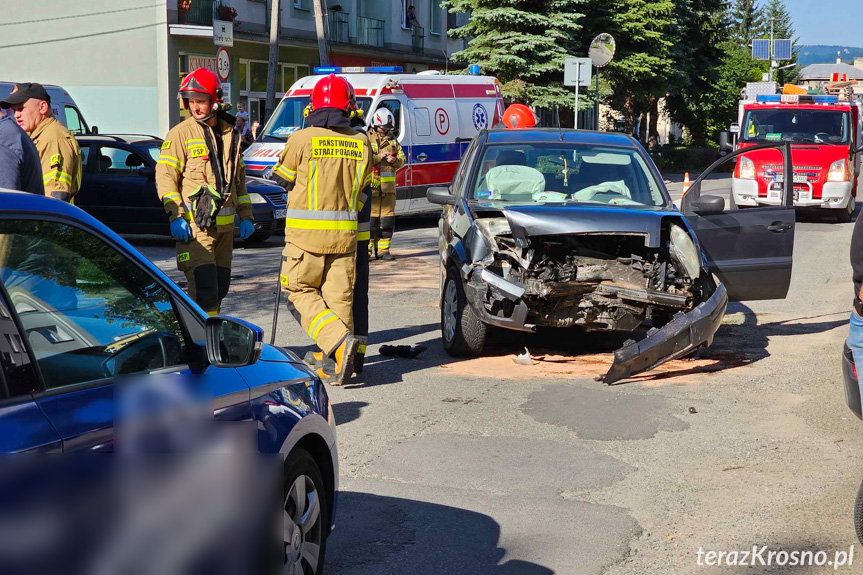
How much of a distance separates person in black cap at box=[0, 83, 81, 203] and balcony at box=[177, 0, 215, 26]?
23348 mm

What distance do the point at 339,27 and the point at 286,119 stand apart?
21598 mm

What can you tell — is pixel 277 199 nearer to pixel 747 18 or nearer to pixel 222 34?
pixel 222 34

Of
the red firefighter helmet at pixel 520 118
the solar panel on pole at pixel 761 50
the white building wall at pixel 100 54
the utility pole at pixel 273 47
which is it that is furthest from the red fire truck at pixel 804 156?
the solar panel on pole at pixel 761 50

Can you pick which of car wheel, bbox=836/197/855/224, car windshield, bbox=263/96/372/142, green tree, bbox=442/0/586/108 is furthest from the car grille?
green tree, bbox=442/0/586/108

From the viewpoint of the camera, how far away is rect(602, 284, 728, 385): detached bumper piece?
7461mm

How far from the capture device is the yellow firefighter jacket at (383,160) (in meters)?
14.3

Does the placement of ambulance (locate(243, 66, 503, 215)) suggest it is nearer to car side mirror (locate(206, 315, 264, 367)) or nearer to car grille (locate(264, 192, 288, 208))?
car grille (locate(264, 192, 288, 208))

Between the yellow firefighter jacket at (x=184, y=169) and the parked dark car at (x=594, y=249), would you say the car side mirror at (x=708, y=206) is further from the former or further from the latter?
the yellow firefighter jacket at (x=184, y=169)

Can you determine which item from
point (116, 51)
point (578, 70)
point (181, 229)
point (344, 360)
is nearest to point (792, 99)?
point (578, 70)

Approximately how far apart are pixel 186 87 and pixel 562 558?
444cm

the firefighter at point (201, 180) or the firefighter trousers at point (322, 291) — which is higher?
the firefighter at point (201, 180)

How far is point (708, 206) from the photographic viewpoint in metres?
8.61

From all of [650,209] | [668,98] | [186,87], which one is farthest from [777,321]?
[668,98]

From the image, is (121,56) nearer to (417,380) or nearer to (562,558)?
(417,380)
